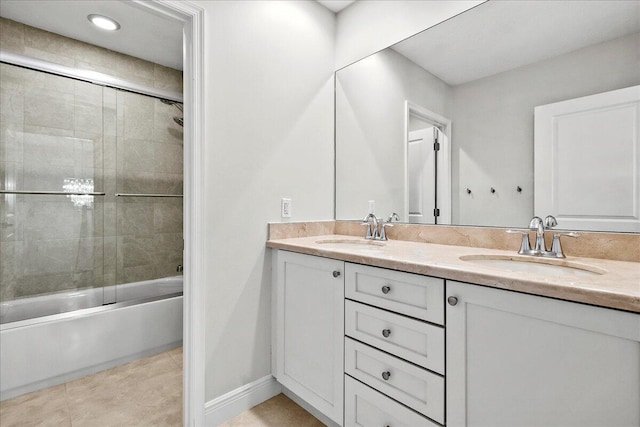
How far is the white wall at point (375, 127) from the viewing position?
1786mm

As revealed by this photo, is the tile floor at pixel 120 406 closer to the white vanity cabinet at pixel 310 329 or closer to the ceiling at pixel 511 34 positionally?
the white vanity cabinet at pixel 310 329

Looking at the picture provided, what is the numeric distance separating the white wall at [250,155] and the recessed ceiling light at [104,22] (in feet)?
3.73

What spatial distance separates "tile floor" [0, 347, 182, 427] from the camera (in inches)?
59.4

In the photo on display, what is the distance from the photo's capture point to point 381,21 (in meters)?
1.86

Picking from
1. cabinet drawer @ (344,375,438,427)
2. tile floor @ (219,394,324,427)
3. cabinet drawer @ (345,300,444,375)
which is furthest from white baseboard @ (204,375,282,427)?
Answer: cabinet drawer @ (345,300,444,375)

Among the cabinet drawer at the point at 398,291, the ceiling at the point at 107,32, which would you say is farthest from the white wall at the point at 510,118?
the ceiling at the point at 107,32

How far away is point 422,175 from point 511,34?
2.42 ft

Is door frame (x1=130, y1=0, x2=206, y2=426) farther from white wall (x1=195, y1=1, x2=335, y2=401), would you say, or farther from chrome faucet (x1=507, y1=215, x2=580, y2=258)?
chrome faucet (x1=507, y1=215, x2=580, y2=258)

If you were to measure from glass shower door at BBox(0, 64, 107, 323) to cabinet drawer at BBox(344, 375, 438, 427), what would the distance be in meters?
2.25

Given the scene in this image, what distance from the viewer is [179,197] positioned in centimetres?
292

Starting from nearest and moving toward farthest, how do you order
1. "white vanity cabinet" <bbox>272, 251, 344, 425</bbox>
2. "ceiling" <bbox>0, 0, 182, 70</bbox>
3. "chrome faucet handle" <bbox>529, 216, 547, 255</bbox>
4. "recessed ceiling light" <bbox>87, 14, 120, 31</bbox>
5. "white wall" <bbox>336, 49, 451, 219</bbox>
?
"chrome faucet handle" <bbox>529, 216, 547, 255</bbox> → "white vanity cabinet" <bbox>272, 251, 344, 425</bbox> → "white wall" <bbox>336, 49, 451, 219</bbox> → "ceiling" <bbox>0, 0, 182, 70</bbox> → "recessed ceiling light" <bbox>87, 14, 120, 31</bbox>

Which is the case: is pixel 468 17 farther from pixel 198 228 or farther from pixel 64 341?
pixel 64 341

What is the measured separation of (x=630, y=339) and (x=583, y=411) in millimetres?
212

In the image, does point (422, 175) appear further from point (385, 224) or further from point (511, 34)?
point (511, 34)
